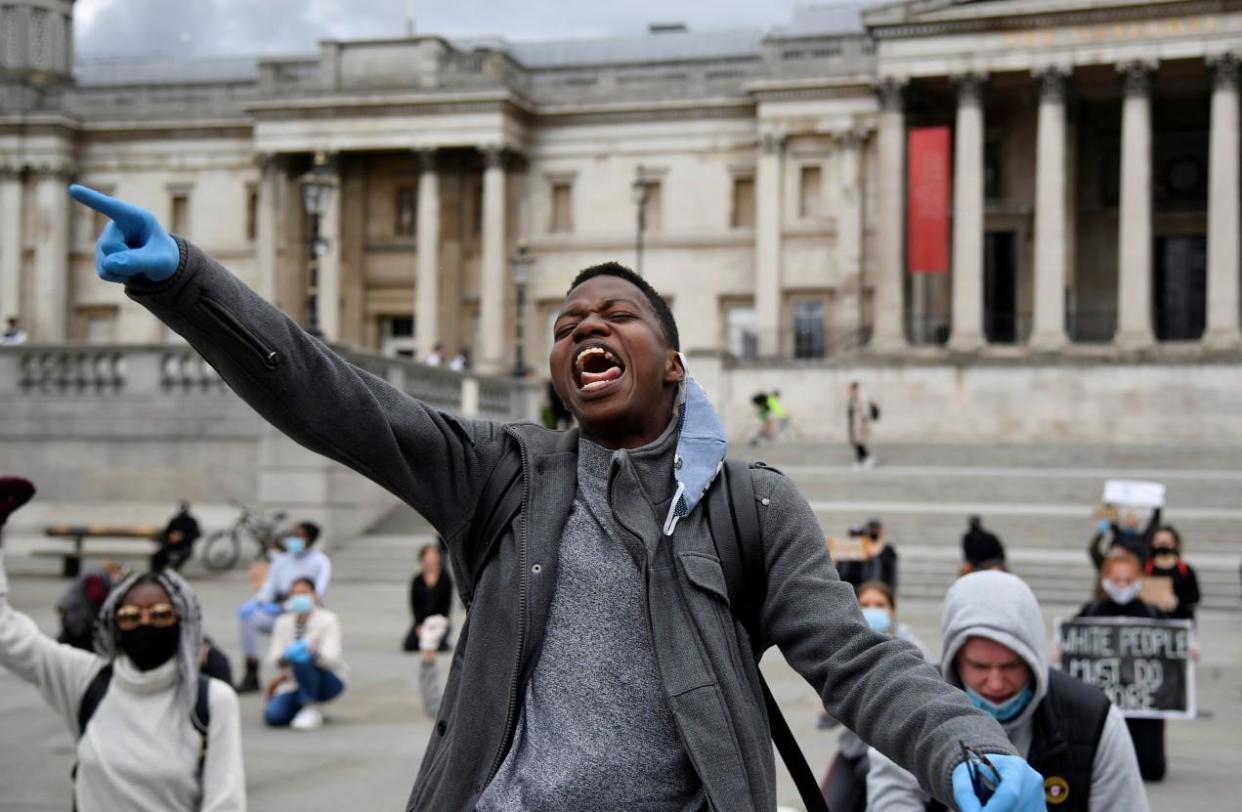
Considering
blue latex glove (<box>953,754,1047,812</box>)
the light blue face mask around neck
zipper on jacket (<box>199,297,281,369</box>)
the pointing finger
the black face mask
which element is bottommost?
the black face mask

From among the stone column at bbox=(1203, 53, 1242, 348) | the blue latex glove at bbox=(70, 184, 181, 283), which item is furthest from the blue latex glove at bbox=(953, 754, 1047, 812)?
the stone column at bbox=(1203, 53, 1242, 348)

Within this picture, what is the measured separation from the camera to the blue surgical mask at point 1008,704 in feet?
14.5

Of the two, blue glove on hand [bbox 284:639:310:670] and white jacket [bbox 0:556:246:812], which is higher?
white jacket [bbox 0:556:246:812]

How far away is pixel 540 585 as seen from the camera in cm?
294

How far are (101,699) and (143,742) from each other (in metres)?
0.24

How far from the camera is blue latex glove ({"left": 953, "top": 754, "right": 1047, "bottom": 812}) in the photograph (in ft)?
7.87

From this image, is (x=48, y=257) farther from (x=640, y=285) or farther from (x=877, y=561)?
(x=640, y=285)

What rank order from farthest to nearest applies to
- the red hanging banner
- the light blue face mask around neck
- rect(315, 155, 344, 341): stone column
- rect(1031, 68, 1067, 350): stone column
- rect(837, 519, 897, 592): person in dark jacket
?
rect(315, 155, 344, 341): stone column
rect(1031, 68, 1067, 350): stone column
the red hanging banner
rect(837, 519, 897, 592): person in dark jacket
the light blue face mask around neck

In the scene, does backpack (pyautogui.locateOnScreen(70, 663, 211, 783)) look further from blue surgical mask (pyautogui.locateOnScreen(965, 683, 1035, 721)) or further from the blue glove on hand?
the blue glove on hand

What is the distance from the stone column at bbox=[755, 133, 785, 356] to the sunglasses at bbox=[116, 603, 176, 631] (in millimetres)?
45333

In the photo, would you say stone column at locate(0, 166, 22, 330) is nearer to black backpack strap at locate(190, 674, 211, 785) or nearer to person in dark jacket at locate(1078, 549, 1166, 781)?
person in dark jacket at locate(1078, 549, 1166, 781)

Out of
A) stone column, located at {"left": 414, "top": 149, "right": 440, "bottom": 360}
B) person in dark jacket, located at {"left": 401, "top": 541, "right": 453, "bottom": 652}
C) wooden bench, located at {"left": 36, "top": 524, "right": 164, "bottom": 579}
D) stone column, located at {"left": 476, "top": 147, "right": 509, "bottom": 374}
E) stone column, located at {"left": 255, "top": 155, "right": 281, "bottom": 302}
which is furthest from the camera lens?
stone column, located at {"left": 255, "top": 155, "right": 281, "bottom": 302}

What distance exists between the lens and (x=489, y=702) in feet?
9.57

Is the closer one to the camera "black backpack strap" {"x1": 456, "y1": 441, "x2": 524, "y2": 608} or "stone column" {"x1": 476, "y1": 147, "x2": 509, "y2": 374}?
"black backpack strap" {"x1": 456, "y1": 441, "x2": 524, "y2": 608}
